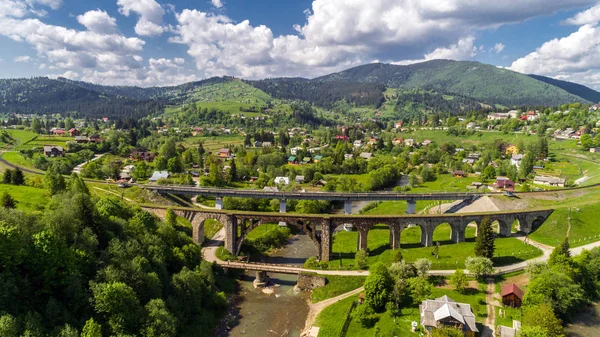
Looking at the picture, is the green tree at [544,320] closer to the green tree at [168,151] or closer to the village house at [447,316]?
the village house at [447,316]

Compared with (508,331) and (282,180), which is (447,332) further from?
(282,180)

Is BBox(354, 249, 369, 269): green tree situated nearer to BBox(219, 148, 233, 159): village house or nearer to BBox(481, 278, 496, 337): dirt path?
BBox(481, 278, 496, 337): dirt path

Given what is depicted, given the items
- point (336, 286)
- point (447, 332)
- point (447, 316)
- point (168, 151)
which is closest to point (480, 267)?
point (447, 316)

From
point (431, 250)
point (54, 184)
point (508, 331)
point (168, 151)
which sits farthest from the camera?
point (168, 151)

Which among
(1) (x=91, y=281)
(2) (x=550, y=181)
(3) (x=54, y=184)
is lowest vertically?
(1) (x=91, y=281)

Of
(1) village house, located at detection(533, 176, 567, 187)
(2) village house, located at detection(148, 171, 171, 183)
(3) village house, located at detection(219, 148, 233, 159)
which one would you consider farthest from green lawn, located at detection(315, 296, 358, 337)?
(3) village house, located at detection(219, 148, 233, 159)

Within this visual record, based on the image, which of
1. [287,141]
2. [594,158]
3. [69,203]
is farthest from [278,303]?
[287,141]

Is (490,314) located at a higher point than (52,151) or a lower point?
lower
